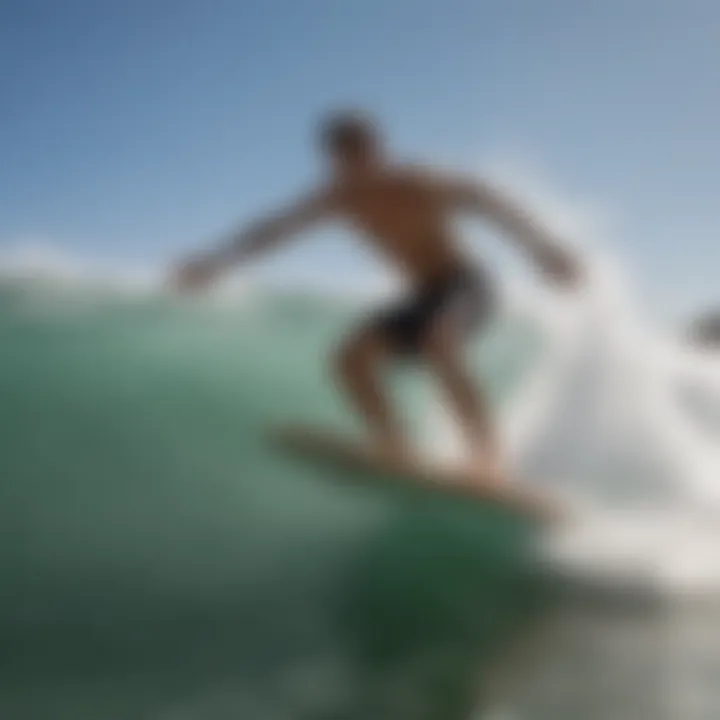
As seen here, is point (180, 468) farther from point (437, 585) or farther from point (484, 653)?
point (484, 653)

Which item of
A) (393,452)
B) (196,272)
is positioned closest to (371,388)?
(393,452)

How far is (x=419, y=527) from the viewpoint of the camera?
226cm

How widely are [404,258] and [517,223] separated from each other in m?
0.28

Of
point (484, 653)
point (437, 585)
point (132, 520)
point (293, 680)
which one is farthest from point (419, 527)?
point (132, 520)

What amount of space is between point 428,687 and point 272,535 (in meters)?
0.46

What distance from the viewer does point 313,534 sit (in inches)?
87.1

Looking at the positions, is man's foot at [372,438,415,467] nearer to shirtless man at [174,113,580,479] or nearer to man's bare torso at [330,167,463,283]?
shirtless man at [174,113,580,479]

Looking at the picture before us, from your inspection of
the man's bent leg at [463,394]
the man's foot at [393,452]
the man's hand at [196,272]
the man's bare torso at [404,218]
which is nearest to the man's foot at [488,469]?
the man's bent leg at [463,394]

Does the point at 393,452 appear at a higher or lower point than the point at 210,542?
higher

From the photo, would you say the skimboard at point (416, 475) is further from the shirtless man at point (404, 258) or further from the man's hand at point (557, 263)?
the man's hand at point (557, 263)

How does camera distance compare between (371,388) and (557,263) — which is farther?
(371,388)

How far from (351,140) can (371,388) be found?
52 centimetres

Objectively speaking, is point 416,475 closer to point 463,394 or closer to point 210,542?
point 463,394

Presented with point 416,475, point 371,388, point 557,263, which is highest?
point 557,263
